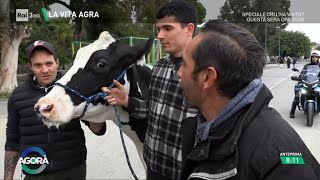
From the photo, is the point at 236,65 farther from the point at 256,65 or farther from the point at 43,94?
the point at 43,94

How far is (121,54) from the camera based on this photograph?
243 cm

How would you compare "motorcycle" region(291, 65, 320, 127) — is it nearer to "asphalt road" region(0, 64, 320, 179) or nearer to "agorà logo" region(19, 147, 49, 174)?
"asphalt road" region(0, 64, 320, 179)

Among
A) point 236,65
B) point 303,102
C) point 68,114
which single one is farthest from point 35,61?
point 303,102

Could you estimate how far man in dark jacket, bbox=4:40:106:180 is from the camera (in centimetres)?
228

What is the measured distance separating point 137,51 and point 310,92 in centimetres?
644

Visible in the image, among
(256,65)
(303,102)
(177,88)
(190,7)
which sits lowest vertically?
(303,102)

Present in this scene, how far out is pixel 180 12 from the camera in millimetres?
2176

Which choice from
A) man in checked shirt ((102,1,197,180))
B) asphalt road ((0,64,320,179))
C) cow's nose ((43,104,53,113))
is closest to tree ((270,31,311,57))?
asphalt road ((0,64,320,179))

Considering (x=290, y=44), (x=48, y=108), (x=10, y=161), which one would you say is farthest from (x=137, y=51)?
(x=290, y=44)

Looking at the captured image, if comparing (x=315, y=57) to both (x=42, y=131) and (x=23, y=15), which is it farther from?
(x=23, y=15)

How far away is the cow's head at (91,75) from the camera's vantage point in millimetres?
2164

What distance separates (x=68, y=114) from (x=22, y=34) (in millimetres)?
12477

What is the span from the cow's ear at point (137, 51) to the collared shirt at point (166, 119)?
0.27 meters

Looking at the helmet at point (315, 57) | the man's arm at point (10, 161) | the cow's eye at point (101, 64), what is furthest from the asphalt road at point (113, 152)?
the cow's eye at point (101, 64)
